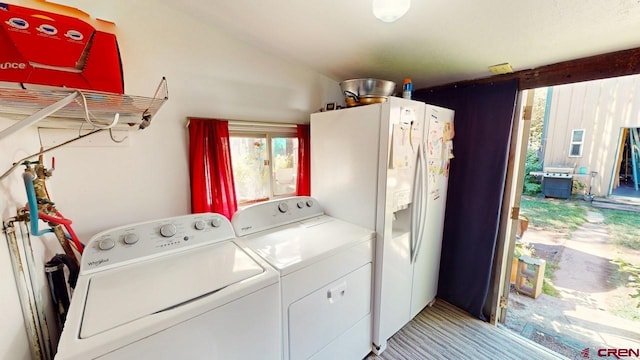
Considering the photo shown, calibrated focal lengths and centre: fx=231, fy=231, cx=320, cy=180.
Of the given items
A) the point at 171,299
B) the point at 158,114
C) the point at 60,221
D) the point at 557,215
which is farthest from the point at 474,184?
the point at 60,221

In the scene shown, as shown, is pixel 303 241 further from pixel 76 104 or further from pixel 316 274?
pixel 76 104

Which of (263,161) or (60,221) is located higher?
(263,161)

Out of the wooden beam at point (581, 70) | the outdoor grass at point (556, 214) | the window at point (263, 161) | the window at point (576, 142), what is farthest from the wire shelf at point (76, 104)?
the window at point (576, 142)

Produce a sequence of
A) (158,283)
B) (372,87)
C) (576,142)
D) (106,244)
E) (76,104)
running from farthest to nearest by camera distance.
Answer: (576,142)
(372,87)
(106,244)
(158,283)
(76,104)

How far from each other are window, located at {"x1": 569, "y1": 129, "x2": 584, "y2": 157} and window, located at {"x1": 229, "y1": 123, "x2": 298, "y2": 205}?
355cm

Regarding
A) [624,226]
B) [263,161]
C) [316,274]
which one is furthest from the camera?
[624,226]

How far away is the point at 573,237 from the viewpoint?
116 inches

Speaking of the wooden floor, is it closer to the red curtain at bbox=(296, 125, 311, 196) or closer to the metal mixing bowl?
the red curtain at bbox=(296, 125, 311, 196)

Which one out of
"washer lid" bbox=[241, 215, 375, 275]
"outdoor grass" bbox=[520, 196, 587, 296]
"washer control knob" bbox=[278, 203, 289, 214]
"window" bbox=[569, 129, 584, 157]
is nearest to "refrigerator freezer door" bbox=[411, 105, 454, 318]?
"washer lid" bbox=[241, 215, 375, 275]

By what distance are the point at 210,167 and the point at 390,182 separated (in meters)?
1.25

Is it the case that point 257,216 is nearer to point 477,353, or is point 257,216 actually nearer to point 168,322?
point 168,322

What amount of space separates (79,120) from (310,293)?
5.06 feet

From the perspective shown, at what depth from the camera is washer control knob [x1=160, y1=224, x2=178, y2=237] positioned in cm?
127

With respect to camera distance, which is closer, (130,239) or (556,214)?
(130,239)
